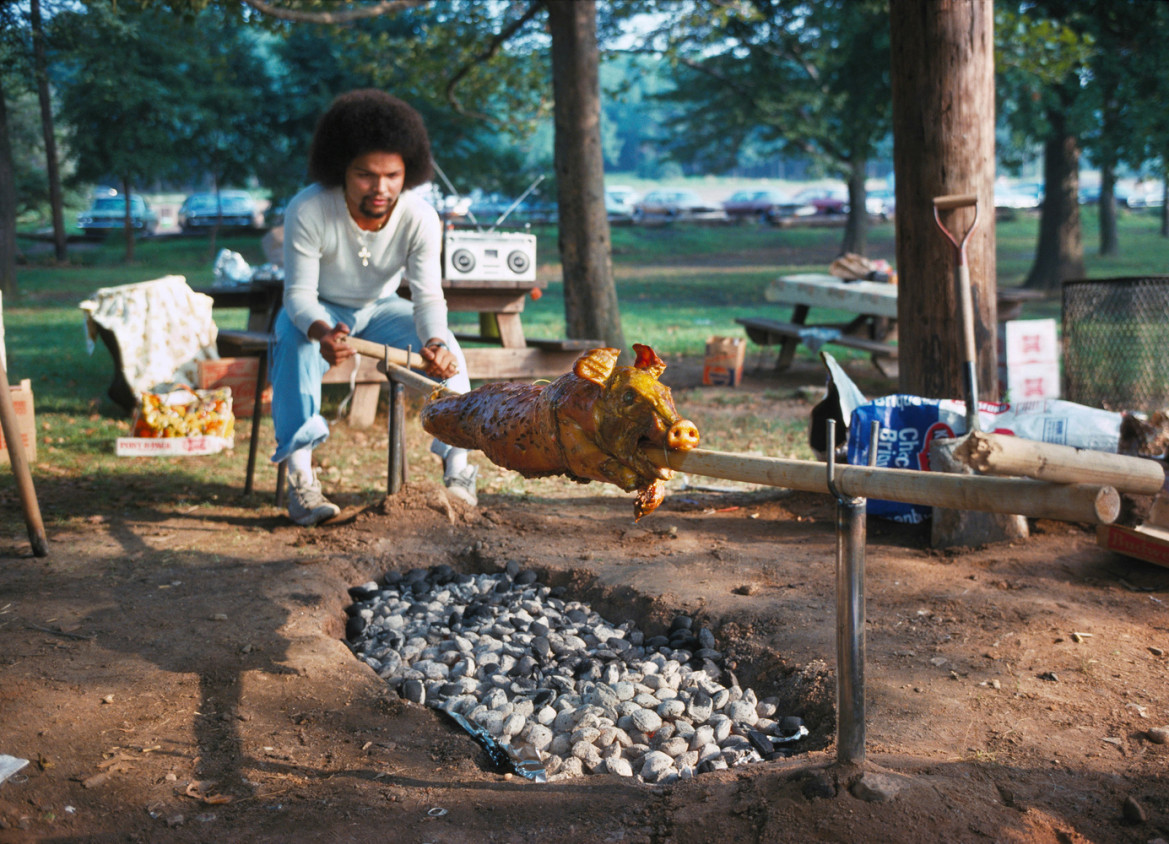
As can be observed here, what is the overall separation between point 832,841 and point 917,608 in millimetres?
1711

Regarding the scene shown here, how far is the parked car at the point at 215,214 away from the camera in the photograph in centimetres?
3181

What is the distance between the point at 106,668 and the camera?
119 inches

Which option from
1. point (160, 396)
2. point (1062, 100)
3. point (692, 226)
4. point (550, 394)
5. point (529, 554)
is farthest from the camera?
point (692, 226)

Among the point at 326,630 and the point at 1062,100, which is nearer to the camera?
the point at 326,630

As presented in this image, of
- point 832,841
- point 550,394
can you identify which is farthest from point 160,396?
point 832,841

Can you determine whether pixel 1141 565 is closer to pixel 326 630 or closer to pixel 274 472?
pixel 326 630

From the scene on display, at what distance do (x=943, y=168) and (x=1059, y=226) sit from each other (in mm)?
14118

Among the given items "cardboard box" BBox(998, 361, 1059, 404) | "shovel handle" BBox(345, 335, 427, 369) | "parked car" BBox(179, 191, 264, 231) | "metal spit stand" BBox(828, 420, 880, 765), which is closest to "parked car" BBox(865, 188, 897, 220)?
"parked car" BBox(179, 191, 264, 231)

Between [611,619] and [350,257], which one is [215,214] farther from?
[611,619]

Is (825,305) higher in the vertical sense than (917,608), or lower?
higher

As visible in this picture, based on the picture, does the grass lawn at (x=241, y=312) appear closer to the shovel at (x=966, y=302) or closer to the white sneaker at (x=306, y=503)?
the white sneaker at (x=306, y=503)

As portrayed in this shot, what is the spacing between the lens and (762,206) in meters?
36.5

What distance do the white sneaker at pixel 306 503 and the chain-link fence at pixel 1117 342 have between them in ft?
14.3

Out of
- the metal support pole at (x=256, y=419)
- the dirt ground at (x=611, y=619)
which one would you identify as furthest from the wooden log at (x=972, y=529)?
the metal support pole at (x=256, y=419)
